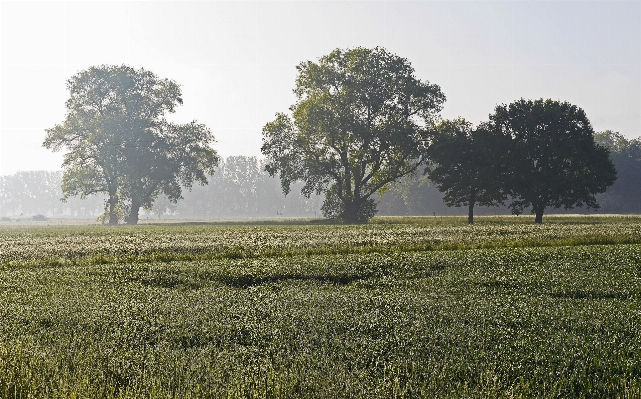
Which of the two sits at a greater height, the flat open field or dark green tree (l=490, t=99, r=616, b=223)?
dark green tree (l=490, t=99, r=616, b=223)

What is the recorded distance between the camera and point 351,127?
68375mm

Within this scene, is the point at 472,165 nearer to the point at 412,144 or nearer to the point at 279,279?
the point at 412,144

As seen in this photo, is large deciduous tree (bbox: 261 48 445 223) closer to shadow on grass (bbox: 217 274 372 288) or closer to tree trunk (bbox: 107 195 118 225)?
tree trunk (bbox: 107 195 118 225)

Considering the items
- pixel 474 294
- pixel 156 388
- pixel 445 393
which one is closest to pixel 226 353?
pixel 156 388

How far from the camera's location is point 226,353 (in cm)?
970

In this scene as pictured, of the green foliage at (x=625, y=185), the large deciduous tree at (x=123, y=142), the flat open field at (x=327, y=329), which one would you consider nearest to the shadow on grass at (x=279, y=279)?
the flat open field at (x=327, y=329)

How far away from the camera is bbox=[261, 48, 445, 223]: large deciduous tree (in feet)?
226

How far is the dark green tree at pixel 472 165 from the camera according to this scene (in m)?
65.0

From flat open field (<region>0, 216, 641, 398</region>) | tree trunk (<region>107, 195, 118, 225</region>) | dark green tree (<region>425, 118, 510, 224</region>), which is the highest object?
dark green tree (<region>425, 118, 510, 224</region>)

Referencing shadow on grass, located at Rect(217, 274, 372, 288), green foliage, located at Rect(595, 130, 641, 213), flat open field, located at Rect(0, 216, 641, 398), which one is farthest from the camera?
green foliage, located at Rect(595, 130, 641, 213)

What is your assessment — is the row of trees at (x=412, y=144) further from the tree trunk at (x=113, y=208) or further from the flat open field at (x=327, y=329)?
the flat open field at (x=327, y=329)

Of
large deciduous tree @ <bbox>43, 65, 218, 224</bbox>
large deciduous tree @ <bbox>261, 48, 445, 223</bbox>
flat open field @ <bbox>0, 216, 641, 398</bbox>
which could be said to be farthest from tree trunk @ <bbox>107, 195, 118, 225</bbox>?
flat open field @ <bbox>0, 216, 641, 398</bbox>

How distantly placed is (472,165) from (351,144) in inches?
654

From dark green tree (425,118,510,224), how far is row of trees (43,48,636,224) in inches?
5.7
